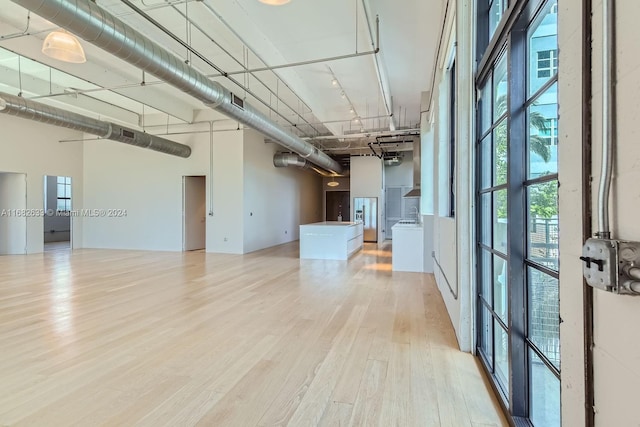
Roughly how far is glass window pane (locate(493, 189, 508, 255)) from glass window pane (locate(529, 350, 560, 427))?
63 centimetres

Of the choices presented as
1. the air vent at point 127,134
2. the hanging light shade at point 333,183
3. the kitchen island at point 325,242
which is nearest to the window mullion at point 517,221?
the kitchen island at point 325,242

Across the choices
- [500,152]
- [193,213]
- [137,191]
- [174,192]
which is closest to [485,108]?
[500,152]

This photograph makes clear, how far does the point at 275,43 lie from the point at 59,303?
480 cm

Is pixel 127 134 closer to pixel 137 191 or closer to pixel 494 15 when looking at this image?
pixel 137 191

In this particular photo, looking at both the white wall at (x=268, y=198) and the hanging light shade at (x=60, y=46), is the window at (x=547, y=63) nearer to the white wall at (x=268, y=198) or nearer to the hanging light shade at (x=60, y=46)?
the hanging light shade at (x=60, y=46)

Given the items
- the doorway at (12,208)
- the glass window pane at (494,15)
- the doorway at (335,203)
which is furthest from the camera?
the doorway at (335,203)

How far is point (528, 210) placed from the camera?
165 centimetres

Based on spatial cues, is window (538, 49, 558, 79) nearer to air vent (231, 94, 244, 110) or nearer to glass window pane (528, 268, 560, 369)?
glass window pane (528, 268, 560, 369)

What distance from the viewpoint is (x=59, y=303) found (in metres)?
Result: 4.03

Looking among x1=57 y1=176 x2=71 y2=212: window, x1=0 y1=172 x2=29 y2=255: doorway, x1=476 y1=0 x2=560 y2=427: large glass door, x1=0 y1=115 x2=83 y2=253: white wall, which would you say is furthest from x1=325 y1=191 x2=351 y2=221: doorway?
x1=476 y1=0 x2=560 y2=427: large glass door

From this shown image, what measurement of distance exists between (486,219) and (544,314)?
1067mm

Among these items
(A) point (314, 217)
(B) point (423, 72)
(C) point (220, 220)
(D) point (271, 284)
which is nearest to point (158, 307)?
(D) point (271, 284)

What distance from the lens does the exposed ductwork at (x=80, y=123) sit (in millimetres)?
5590

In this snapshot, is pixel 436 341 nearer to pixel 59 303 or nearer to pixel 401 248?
pixel 401 248
